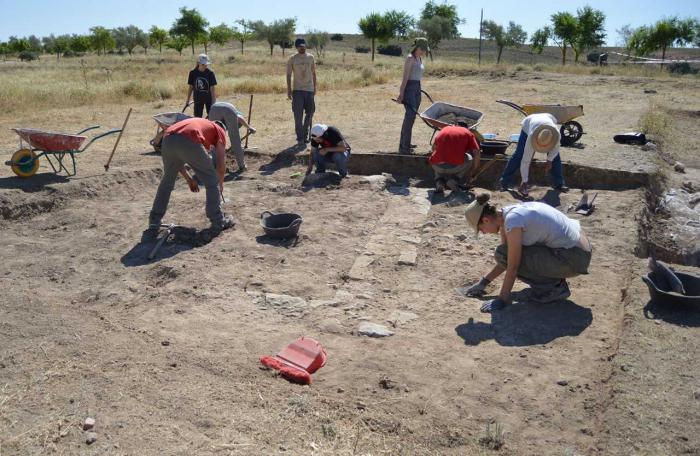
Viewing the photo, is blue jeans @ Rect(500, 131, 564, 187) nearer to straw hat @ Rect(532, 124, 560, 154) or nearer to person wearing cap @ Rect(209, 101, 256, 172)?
A: straw hat @ Rect(532, 124, 560, 154)

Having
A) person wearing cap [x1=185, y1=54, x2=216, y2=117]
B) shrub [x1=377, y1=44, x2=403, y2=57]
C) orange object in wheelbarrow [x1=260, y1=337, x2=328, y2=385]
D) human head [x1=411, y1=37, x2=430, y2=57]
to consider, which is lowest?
orange object in wheelbarrow [x1=260, y1=337, x2=328, y2=385]

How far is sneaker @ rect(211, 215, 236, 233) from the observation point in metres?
6.75

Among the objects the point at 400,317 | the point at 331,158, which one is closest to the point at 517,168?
the point at 331,158

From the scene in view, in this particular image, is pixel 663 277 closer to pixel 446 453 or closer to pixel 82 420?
pixel 446 453

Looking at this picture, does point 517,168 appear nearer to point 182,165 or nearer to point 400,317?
point 400,317

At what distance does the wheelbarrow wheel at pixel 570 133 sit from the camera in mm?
10625

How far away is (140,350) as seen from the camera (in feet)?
14.1

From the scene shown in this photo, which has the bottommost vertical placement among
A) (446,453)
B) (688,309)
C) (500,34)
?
(446,453)

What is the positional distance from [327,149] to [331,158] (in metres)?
0.35

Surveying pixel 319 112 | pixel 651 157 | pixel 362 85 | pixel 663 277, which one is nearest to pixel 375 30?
pixel 362 85

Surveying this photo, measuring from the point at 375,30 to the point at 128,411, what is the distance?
160ft

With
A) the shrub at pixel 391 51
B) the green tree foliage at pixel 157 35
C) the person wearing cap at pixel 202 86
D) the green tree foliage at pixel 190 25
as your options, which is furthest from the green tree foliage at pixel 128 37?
the person wearing cap at pixel 202 86

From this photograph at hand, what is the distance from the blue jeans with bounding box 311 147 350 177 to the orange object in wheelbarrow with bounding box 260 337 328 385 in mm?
4840

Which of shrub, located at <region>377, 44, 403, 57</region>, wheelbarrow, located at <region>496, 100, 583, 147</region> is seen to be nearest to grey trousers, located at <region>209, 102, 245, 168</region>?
wheelbarrow, located at <region>496, 100, 583, 147</region>
